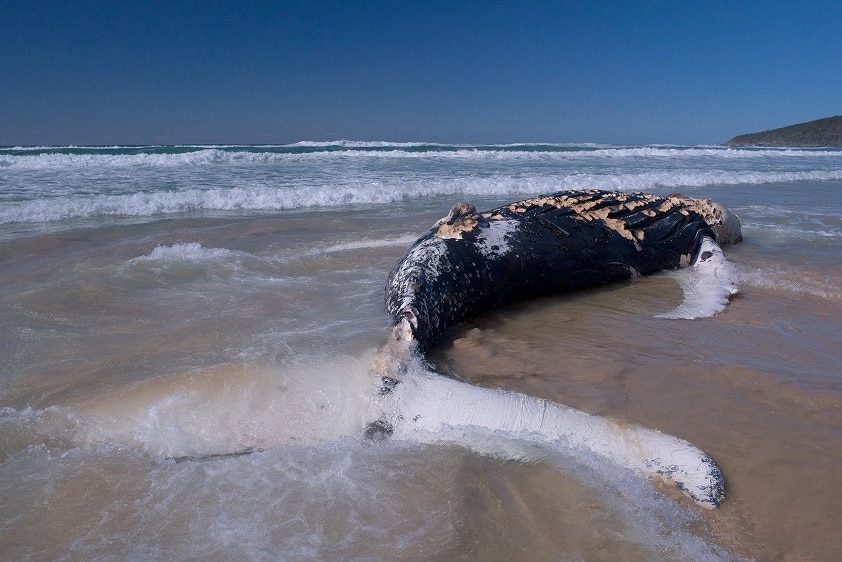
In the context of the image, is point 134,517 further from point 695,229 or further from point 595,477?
point 695,229

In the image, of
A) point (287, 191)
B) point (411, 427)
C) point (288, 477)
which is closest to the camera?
point (288, 477)

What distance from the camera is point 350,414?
2.65m

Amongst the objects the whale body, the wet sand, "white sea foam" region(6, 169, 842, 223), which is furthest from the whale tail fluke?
"white sea foam" region(6, 169, 842, 223)

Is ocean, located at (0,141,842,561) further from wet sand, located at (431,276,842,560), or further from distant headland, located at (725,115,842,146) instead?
distant headland, located at (725,115,842,146)

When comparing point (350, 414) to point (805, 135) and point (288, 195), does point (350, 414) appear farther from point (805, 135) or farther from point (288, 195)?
point (805, 135)

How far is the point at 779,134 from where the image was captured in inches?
Answer: 2643

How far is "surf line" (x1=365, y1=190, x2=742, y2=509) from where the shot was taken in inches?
94.2

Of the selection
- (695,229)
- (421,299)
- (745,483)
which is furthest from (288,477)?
(695,229)

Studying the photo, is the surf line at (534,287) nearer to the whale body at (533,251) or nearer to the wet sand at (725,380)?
the whale body at (533,251)

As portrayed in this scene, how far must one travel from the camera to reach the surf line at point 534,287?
2.39 meters

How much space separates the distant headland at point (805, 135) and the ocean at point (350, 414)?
2627 inches

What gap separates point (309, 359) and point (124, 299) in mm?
2215

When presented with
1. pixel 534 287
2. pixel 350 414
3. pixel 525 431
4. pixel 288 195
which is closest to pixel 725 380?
pixel 525 431

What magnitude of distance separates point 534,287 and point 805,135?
72.4m
